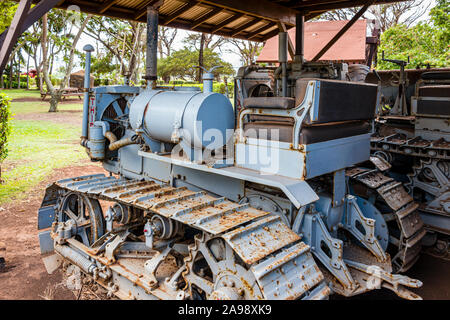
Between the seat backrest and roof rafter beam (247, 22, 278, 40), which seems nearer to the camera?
the seat backrest

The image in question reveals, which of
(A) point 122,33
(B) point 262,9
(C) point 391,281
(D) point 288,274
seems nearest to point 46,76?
(A) point 122,33

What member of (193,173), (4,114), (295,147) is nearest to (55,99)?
(4,114)

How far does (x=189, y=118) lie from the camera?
13.5 ft

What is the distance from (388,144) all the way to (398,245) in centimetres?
250

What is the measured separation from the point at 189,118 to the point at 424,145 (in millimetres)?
4193

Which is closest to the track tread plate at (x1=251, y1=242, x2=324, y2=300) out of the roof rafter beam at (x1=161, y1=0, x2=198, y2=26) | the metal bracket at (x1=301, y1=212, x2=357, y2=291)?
the metal bracket at (x1=301, y1=212, x2=357, y2=291)

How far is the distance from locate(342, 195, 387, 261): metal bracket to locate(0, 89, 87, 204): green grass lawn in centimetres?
652

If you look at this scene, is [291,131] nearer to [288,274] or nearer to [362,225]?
[288,274]

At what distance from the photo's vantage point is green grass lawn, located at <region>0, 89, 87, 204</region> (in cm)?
885

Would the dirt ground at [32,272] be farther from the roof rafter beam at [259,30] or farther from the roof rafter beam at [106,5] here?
the roof rafter beam at [259,30]

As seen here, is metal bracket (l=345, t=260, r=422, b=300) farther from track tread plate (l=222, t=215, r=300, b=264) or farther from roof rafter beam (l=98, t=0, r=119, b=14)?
roof rafter beam (l=98, t=0, r=119, b=14)

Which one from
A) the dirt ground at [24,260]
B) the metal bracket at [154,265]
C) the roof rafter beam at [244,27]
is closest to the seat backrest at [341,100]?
the metal bracket at [154,265]

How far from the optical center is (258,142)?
3.86m

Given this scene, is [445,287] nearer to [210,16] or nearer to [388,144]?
[388,144]
